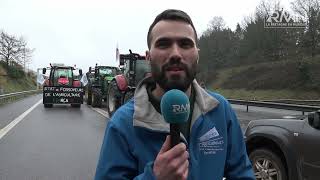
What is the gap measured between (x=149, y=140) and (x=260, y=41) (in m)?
82.3

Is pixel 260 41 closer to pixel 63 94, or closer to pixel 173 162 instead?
pixel 63 94

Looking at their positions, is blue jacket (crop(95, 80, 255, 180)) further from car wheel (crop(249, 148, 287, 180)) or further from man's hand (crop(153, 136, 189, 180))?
car wheel (crop(249, 148, 287, 180))

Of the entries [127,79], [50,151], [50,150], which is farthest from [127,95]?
[50,151]

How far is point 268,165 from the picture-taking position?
6520 mm

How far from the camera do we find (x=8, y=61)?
7850 cm

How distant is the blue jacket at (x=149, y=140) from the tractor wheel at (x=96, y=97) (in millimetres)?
→ 25251

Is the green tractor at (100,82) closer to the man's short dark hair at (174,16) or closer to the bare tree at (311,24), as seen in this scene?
the man's short dark hair at (174,16)

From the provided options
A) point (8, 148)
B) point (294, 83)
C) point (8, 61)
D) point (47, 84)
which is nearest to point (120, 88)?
point (8, 148)

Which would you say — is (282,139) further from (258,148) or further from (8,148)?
(8,148)

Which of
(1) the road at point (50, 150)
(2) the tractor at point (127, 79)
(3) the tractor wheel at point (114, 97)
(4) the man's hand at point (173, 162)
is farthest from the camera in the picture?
(3) the tractor wheel at point (114, 97)

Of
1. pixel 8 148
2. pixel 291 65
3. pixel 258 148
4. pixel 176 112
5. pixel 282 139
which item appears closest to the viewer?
pixel 176 112

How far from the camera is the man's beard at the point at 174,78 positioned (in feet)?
7.23

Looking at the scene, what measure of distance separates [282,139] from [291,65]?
196 ft

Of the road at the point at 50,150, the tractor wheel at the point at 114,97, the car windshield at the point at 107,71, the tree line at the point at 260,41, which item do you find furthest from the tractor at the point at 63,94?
the tree line at the point at 260,41
